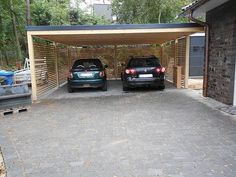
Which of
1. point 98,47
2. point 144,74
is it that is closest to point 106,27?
point 144,74

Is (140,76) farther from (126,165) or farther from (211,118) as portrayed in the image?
(126,165)

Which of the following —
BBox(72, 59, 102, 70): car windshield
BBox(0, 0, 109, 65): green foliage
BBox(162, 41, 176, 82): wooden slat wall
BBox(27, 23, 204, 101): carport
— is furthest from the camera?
BBox(0, 0, 109, 65): green foliage

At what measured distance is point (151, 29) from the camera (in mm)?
10211

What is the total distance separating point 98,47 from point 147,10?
16.3 feet

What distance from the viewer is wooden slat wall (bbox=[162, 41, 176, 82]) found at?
48.4ft

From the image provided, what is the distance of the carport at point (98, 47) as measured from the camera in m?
10.1

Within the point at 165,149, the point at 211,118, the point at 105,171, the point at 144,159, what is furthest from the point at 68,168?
the point at 211,118

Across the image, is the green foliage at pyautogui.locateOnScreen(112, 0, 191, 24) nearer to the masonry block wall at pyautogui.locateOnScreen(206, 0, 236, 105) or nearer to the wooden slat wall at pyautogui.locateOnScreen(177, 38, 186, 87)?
the wooden slat wall at pyautogui.locateOnScreen(177, 38, 186, 87)

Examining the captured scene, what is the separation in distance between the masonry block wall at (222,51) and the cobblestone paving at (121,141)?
3.34 ft

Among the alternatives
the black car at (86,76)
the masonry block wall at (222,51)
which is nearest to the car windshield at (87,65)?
the black car at (86,76)

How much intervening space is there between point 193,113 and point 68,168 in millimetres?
4407

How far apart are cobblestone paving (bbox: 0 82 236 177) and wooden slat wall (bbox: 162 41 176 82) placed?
20.8 feet

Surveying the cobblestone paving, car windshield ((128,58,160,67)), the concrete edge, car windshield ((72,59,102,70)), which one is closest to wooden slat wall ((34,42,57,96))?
car windshield ((72,59,102,70))

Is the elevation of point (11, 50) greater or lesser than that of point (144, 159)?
greater
